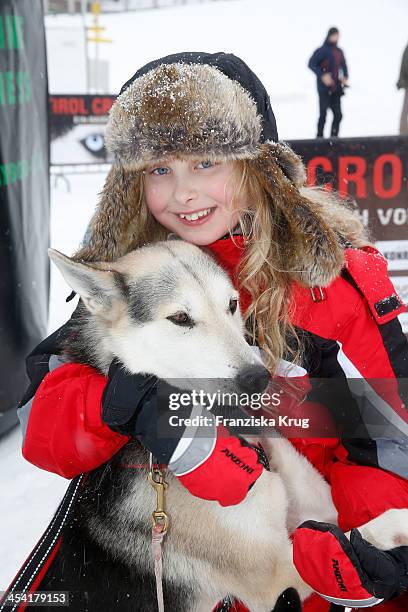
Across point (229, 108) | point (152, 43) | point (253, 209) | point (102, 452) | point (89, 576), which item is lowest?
point (89, 576)

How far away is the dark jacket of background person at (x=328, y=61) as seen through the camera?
452 inches

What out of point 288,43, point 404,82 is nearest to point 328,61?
point 404,82

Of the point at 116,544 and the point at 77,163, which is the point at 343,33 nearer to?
the point at 77,163

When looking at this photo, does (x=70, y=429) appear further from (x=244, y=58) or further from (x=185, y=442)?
(x=244, y=58)

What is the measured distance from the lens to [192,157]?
1.70m

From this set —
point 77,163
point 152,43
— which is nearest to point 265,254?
point 77,163

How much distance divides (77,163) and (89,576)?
9676mm

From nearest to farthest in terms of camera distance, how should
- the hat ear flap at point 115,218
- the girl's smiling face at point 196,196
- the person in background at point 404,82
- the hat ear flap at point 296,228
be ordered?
the hat ear flap at point 296,228
the girl's smiling face at point 196,196
the hat ear flap at point 115,218
the person in background at point 404,82

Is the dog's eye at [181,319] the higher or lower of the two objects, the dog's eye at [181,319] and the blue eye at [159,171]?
the lower

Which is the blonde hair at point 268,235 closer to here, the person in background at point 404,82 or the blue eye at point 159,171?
the blue eye at point 159,171

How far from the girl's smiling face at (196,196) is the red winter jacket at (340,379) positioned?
13.5 inches

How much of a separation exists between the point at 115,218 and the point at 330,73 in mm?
11618

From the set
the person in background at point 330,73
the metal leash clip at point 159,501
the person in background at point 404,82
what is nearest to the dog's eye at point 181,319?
the metal leash clip at point 159,501

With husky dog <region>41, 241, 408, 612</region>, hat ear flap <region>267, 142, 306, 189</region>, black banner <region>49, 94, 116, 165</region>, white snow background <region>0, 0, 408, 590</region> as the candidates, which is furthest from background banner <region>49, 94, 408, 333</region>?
black banner <region>49, 94, 116, 165</region>
